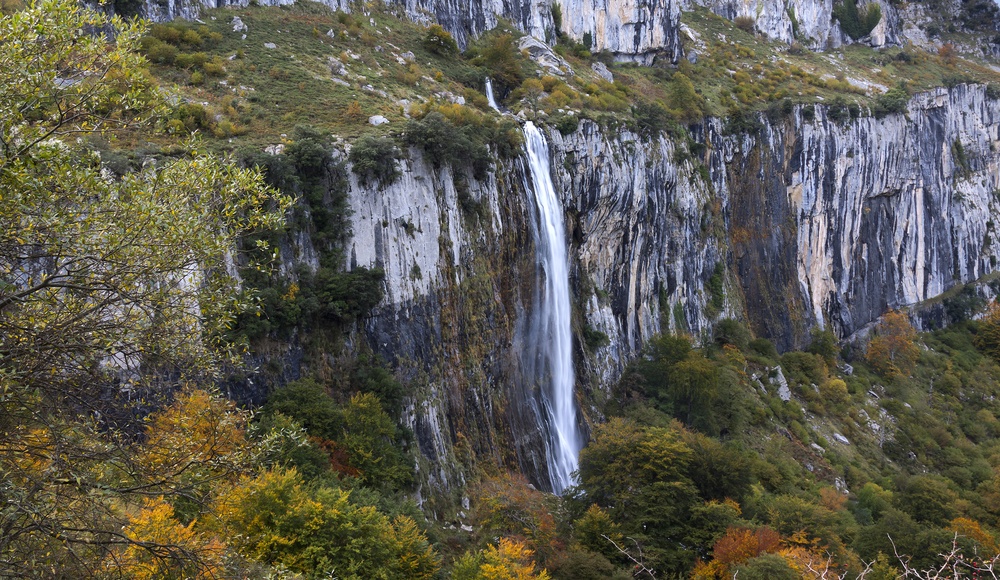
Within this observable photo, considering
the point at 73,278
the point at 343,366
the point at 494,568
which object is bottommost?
the point at 494,568

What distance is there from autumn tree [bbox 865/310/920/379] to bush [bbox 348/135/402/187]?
1711 inches

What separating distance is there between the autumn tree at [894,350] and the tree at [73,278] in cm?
5531

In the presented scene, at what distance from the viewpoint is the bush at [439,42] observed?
1618 inches

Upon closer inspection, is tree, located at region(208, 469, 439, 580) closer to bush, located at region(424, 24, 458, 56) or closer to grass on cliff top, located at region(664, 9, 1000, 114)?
bush, located at region(424, 24, 458, 56)

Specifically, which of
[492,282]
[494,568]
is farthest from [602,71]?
[494,568]

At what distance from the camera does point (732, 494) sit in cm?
2558

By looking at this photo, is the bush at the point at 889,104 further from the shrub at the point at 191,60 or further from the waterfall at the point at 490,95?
the shrub at the point at 191,60

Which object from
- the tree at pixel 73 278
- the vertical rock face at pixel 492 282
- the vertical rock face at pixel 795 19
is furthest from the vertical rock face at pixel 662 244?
the tree at pixel 73 278

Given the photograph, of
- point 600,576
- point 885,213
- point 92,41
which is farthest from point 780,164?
point 92,41

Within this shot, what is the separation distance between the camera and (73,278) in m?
7.29

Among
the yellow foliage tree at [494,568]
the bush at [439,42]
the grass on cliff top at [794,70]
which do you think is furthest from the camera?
the grass on cliff top at [794,70]

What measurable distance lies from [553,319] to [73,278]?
26.5m

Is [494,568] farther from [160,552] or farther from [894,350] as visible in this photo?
[894,350]

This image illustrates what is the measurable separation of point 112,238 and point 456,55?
1501 inches
